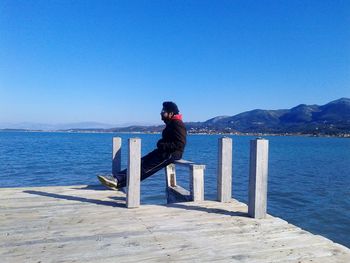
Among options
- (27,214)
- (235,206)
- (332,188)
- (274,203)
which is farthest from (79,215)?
(332,188)

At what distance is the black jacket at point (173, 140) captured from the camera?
6.82m

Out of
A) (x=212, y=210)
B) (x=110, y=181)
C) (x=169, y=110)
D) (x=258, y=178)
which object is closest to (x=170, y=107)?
(x=169, y=110)

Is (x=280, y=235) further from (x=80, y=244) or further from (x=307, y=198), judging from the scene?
(x=307, y=198)

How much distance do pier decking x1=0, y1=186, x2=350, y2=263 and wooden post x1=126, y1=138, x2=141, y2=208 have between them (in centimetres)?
25

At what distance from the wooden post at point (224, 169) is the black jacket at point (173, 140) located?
0.91 metres

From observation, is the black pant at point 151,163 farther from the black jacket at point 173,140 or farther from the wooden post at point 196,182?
the wooden post at point 196,182

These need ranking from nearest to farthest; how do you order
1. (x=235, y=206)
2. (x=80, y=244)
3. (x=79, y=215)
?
1. (x=80, y=244)
2. (x=79, y=215)
3. (x=235, y=206)

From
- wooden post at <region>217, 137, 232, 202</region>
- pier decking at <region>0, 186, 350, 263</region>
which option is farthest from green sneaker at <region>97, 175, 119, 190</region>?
wooden post at <region>217, 137, 232, 202</region>

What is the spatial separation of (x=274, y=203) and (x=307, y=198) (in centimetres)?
289

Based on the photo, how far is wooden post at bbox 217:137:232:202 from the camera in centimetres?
632

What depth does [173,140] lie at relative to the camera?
6875mm

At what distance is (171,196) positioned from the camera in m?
8.33

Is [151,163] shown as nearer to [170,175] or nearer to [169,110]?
[169,110]

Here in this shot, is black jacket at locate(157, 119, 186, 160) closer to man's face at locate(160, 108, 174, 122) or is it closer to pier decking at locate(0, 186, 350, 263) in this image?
man's face at locate(160, 108, 174, 122)
